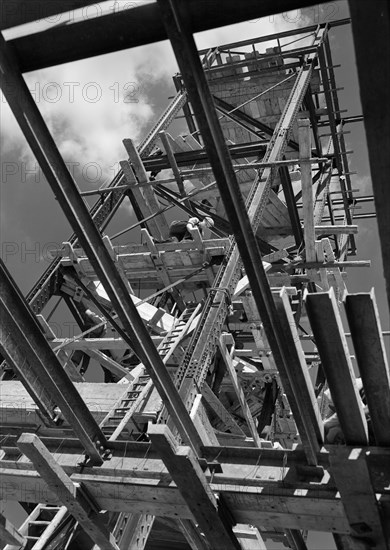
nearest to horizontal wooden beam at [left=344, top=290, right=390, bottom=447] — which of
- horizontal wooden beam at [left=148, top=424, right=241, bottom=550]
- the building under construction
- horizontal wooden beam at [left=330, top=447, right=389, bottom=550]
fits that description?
the building under construction

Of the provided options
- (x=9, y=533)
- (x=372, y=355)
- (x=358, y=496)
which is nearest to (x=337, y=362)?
(x=372, y=355)

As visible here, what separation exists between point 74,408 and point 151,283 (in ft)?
29.1

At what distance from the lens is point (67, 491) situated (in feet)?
16.3

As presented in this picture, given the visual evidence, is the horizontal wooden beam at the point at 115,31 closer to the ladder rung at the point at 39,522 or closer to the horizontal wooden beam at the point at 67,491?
the horizontal wooden beam at the point at 67,491

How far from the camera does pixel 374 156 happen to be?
10.3 feet

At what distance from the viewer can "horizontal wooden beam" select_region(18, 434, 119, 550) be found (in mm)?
4676

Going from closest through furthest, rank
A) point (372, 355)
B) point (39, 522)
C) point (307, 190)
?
point (372, 355) < point (39, 522) < point (307, 190)

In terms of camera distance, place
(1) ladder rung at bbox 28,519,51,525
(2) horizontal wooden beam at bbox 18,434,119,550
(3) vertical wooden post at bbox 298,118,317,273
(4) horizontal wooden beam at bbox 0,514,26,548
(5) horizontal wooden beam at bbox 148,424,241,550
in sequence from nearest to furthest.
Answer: (5) horizontal wooden beam at bbox 148,424,241,550 → (2) horizontal wooden beam at bbox 18,434,119,550 → (4) horizontal wooden beam at bbox 0,514,26,548 → (1) ladder rung at bbox 28,519,51,525 → (3) vertical wooden post at bbox 298,118,317,273

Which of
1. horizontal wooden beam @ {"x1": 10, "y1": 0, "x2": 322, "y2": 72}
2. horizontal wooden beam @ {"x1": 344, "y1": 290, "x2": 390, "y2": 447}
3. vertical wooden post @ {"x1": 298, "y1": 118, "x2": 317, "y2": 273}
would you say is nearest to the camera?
horizontal wooden beam @ {"x1": 10, "y1": 0, "x2": 322, "y2": 72}

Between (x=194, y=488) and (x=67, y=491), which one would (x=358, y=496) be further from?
(x=67, y=491)

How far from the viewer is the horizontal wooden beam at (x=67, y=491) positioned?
4.68 m

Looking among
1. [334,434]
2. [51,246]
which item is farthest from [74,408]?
[51,246]

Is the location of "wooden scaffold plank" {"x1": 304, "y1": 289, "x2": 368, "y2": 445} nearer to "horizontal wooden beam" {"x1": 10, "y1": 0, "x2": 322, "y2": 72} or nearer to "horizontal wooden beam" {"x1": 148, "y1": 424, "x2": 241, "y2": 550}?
"horizontal wooden beam" {"x1": 148, "y1": 424, "x2": 241, "y2": 550}

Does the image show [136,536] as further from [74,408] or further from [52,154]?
[52,154]
